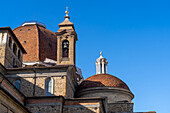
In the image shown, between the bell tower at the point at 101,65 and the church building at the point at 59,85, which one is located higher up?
the bell tower at the point at 101,65

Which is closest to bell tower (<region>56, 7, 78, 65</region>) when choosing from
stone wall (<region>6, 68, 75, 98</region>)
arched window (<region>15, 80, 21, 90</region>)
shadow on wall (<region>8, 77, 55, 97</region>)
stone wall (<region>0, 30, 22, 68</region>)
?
stone wall (<region>6, 68, 75, 98</region>)

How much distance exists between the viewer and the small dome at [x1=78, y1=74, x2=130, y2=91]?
3700cm

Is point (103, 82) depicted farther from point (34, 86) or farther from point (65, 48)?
point (34, 86)

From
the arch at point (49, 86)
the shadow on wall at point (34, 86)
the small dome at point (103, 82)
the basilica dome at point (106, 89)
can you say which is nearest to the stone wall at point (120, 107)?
the basilica dome at point (106, 89)

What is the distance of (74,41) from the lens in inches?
1470

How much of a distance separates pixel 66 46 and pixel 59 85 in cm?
622

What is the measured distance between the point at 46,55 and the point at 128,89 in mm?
13650

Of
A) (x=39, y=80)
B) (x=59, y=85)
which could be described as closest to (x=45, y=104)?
(x=59, y=85)

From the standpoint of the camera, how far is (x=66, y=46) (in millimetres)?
36656

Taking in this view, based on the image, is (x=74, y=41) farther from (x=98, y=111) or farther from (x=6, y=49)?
(x=98, y=111)

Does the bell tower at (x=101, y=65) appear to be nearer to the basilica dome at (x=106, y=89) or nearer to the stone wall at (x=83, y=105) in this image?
the basilica dome at (x=106, y=89)

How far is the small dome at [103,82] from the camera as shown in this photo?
1457 inches

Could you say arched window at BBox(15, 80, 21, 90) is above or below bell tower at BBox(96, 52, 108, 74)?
below

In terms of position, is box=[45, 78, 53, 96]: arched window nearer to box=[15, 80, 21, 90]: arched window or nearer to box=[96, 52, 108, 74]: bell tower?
box=[15, 80, 21, 90]: arched window
